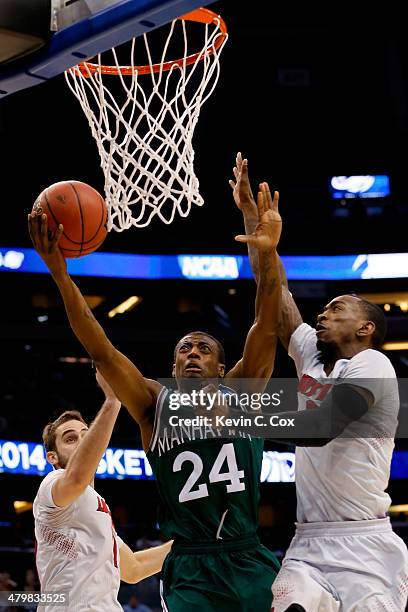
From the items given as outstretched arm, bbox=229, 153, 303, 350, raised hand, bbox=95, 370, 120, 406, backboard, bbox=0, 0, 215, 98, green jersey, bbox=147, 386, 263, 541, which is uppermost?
backboard, bbox=0, 0, 215, 98

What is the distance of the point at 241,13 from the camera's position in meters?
13.5

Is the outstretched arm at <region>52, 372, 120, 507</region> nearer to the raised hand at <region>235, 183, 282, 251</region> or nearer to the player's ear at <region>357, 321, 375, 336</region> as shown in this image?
the raised hand at <region>235, 183, 282, 251</region>

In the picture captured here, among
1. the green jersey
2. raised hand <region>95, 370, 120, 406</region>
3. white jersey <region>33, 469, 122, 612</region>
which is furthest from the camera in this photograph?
white jersey <region>33, 469, 122, 612</region>

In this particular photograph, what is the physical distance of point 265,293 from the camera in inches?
148

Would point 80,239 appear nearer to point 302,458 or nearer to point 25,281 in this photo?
point 302,458

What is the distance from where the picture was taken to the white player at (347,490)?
3303 millimetres

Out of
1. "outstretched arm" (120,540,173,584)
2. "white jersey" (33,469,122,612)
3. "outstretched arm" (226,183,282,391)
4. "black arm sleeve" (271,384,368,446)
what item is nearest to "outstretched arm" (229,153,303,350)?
"outstretched arm" (226,183,282,391)

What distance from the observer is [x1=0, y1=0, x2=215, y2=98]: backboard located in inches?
146

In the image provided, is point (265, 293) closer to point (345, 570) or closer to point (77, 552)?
point (345, 570)

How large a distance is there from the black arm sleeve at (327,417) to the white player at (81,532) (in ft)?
3.49

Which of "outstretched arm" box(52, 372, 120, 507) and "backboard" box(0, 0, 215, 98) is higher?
"backboard" box(0, 0, 215, 98)

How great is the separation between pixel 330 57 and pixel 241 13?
217cm

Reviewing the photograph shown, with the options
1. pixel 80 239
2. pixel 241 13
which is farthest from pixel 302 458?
pixel 241 13

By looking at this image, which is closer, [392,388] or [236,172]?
[392,388]
